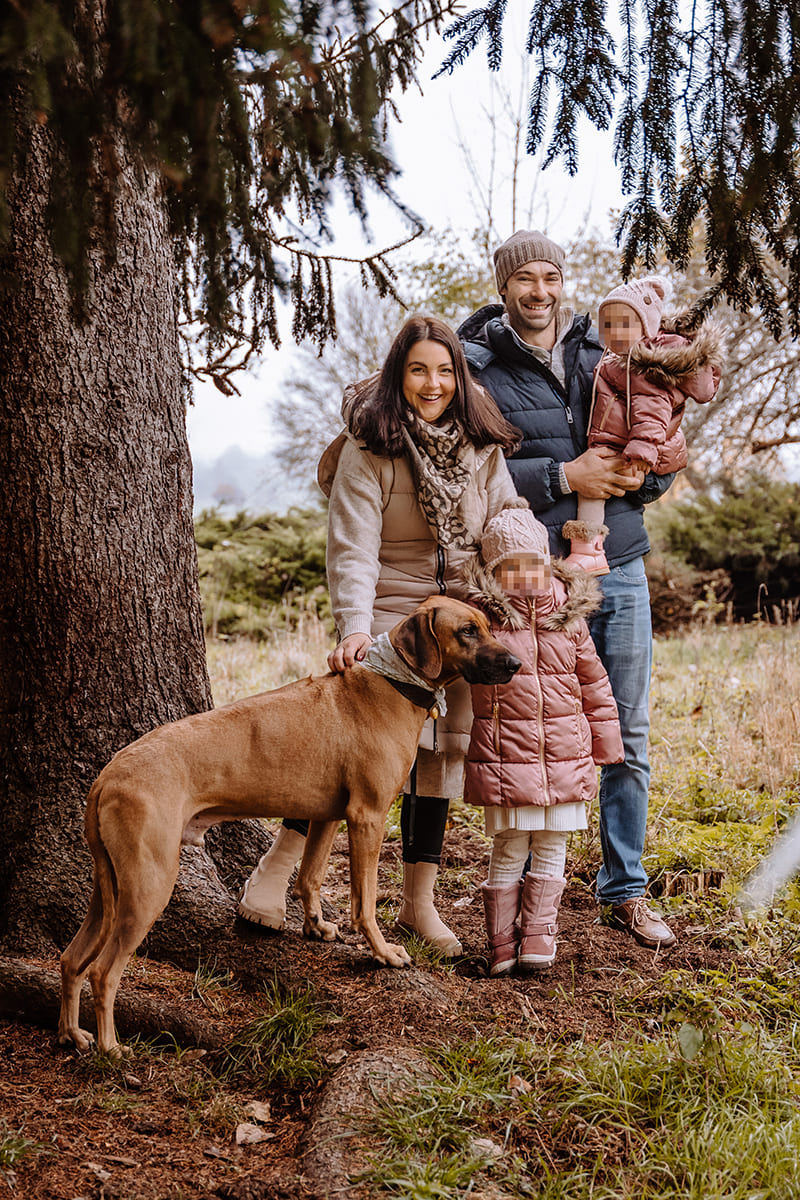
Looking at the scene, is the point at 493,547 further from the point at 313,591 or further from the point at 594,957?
the point at 313,591

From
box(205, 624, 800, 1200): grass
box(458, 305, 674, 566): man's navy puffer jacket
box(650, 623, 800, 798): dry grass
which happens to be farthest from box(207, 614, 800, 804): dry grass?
box(458, 305, 674, 566): man's navy puffer jacket

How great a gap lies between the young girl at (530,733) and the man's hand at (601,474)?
34cm

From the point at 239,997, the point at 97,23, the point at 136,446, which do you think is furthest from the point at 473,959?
the point at 97,23

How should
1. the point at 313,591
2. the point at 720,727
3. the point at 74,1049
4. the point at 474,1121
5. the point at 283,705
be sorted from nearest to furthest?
1. the point at 474,1121
2. the point at 74,1049
3. the point at 283,705
4. the point at 720,727
5. the point at 313,591

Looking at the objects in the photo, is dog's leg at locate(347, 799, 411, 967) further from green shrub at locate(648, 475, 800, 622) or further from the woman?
green shrub at locate(648, 475, 800, 622)

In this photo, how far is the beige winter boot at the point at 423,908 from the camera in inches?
148

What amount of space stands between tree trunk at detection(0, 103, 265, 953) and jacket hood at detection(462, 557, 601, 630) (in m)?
1.23

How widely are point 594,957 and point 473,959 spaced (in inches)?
18.9

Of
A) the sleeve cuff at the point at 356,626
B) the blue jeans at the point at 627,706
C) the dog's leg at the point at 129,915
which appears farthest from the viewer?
the blue jeans at the point at 627,706

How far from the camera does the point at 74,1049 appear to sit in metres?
3.08

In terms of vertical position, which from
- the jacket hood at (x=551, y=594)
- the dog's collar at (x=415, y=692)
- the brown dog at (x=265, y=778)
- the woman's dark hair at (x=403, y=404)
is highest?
the woman's dark hair at (x=403, y=404)

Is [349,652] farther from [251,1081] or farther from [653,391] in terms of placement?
[653,391]

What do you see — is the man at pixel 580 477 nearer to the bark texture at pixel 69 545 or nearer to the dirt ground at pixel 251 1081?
the dirt ground at pixel 251 1081

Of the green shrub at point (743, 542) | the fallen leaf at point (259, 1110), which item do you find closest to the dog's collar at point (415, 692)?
the fallen leaf at point (259, 1110)
